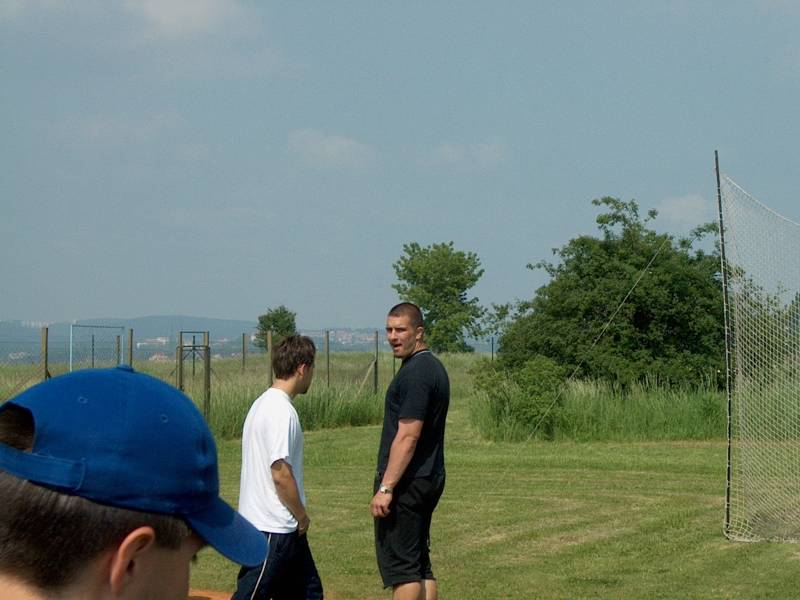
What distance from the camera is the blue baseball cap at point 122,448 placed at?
59.7 inches

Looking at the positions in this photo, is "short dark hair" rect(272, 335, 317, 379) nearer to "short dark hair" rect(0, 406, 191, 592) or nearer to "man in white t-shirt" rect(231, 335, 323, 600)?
"man in white t-shirt" rect(231, 335, 323, 600)

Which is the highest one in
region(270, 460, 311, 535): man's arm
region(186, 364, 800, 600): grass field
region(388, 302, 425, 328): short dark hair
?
region(388, 302, 425, 328): short dark hair

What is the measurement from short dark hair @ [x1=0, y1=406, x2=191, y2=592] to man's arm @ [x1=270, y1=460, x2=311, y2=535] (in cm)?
482

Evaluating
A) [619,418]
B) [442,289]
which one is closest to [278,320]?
[442,289]

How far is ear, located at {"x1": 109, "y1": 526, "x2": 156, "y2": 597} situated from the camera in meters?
1.53

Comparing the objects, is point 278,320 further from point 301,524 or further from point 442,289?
point 301,524

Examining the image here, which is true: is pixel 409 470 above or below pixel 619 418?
above

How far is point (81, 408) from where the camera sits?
156cm

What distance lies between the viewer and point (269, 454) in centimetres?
635

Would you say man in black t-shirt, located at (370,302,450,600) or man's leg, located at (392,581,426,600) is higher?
man in black t-shirt, located at (370,302,450,600)

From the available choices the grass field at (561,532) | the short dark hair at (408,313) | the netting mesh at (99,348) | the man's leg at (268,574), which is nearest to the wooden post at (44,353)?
the netting mesh at (99,348)

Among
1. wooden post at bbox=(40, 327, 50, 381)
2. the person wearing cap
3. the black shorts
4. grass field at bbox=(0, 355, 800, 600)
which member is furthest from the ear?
wooden post at bbox=(40, 327, 50, 381)

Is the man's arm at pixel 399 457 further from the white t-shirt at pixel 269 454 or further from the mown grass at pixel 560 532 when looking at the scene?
Result: the mown grass at pixel 560 532

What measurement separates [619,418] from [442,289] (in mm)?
41725
